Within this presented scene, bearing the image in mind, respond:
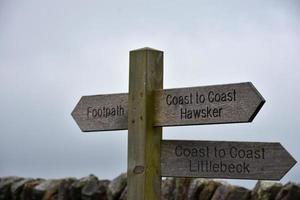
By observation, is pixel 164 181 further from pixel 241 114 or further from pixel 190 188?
pixel 241 114

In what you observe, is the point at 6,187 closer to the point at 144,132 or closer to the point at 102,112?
the point at 102,112

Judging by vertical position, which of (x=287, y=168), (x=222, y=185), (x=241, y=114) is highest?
(x=222, y=185)

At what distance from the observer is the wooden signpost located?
15.7 feet

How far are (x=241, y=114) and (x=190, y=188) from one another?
221 inches

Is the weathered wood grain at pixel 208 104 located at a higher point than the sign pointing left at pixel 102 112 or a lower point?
lower

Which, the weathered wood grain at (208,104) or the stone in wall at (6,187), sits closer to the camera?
the weathered wood grain at (208,104)

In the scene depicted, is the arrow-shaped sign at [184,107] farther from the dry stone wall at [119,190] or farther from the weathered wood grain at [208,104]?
the dry stone wall at [119,190]

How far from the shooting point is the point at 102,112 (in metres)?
5.55

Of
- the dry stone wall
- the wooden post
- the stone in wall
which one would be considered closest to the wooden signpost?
the wooden post

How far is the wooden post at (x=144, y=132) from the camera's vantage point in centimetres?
512

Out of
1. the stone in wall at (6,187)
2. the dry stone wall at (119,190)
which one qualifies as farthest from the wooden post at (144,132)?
the stone in wall at (6,187)

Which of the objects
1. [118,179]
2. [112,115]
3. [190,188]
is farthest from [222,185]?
[112,115]

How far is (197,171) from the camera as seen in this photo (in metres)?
4.96

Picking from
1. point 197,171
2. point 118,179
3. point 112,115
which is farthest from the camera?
point 118,179
